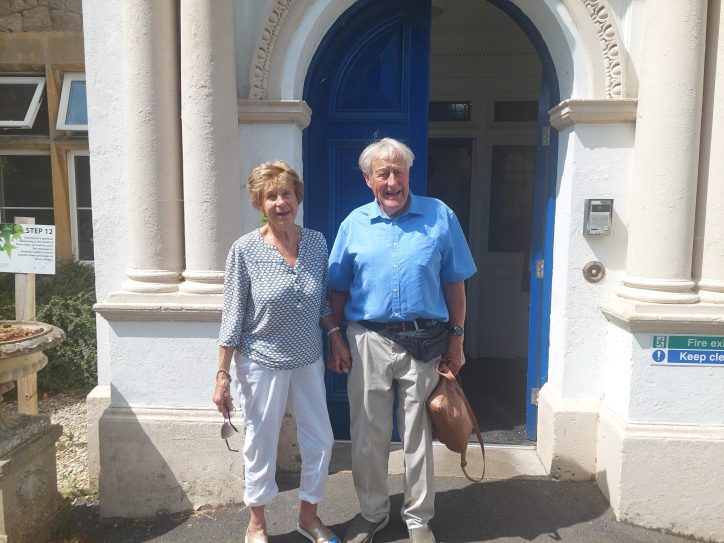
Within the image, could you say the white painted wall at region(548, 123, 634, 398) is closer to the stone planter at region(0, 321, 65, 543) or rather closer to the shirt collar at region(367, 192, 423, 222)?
the shirt collar at region(367, 192, 423, 222)

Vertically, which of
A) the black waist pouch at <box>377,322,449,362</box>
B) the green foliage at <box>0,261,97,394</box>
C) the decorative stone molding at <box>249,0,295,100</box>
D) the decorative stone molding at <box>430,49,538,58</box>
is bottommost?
the green foliage at <box>0,261,97,394</box>

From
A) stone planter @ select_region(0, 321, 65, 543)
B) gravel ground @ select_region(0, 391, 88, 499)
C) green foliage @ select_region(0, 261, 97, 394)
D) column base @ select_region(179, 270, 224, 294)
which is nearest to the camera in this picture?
stone planter @ select_region(0, 321, 65, 543)

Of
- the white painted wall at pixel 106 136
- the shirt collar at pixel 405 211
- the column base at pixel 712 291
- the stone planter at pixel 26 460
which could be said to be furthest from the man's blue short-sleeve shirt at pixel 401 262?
the stone planter at pixel 26 460

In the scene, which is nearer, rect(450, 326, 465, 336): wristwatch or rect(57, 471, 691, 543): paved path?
rect(450, 326, 465, 336): wristwatch

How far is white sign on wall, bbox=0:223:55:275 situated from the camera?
12.0 ft

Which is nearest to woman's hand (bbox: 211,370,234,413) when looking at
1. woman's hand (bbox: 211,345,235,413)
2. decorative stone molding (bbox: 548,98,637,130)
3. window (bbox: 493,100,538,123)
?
woman's hand (bbox: 211,345,235,413)

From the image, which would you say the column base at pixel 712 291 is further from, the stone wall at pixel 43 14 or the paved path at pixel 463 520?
the stone wall at pixel 43 14

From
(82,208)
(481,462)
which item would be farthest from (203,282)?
(82,208)

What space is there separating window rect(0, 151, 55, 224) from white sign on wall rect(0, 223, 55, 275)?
2930 mm

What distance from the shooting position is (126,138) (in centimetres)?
304

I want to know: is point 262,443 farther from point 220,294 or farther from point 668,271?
point 668,271

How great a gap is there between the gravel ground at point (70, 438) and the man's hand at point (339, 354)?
187cm

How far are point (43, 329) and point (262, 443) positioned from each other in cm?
151

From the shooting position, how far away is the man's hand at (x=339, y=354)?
2.59 metres
